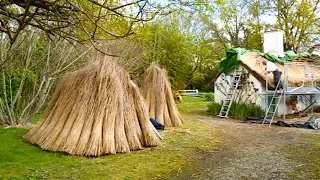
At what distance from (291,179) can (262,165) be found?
78cm

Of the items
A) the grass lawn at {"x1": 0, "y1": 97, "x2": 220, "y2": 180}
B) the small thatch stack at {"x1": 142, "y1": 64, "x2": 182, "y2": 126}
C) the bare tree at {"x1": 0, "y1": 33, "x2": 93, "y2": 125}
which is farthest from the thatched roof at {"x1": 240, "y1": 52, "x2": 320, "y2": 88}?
the bare tree at {"x1": 0, "y1": 33, "x2": 93, "y2": 125}

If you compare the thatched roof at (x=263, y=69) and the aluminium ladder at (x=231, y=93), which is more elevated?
the thatched roof at (x=263, y=69)

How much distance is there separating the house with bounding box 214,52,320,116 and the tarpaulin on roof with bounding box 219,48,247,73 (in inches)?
6.3

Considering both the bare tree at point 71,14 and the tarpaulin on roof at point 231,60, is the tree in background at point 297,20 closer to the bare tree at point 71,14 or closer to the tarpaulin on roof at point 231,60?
the tarpaulin on roof at point 231,60

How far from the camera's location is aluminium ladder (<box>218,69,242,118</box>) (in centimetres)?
1381

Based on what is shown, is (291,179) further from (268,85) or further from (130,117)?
(268,85)

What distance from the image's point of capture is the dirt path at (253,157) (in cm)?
488

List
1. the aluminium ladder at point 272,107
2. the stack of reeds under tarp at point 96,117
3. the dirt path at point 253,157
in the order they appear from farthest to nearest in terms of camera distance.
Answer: the aluminium ladder at point 272,107, the stack of reeds under tarp at point 96,117, the dirt path at point 253,157

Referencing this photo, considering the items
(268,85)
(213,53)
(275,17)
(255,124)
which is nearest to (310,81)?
(268,85)

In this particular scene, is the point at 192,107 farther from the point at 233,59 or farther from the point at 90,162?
the point at 90,162

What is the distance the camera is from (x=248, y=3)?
2341 cm

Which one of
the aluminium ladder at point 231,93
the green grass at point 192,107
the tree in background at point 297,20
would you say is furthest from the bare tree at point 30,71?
the tree in background at point 297,20

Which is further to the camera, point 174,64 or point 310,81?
point 174,64

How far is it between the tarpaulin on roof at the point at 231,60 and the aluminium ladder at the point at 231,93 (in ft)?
0.99
